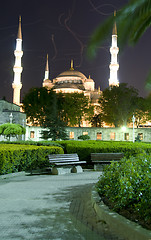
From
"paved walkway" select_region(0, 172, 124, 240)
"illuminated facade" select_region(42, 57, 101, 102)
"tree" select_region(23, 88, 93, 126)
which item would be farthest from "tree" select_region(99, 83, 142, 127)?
"paved walkway" select_region(0, 172, 124, 240)

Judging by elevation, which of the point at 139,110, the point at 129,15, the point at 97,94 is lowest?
the point at 129,15

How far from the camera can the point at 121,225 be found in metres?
3.95

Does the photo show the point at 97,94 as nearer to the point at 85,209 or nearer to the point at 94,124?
the point at 94,124

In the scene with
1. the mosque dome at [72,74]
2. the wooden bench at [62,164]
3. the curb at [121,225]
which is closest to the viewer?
the curb at [121,225]

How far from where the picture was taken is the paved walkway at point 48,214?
4020mm

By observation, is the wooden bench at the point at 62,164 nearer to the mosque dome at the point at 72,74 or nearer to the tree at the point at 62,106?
the tree at the point at 62,106

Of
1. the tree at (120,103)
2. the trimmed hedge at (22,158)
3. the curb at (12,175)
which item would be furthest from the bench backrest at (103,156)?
the tree at (120,103)

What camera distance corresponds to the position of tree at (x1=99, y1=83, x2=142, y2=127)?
50594 millimetres

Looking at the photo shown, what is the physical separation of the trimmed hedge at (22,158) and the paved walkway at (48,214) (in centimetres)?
198

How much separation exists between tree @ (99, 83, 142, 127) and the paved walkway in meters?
43.8

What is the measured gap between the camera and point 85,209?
18.2ft

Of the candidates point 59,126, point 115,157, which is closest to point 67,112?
point 59,126

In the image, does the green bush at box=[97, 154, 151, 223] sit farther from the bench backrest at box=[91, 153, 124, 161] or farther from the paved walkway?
the bench backrest at box=[91, 153, 124, 161]

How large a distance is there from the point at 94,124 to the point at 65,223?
62.0 metres
